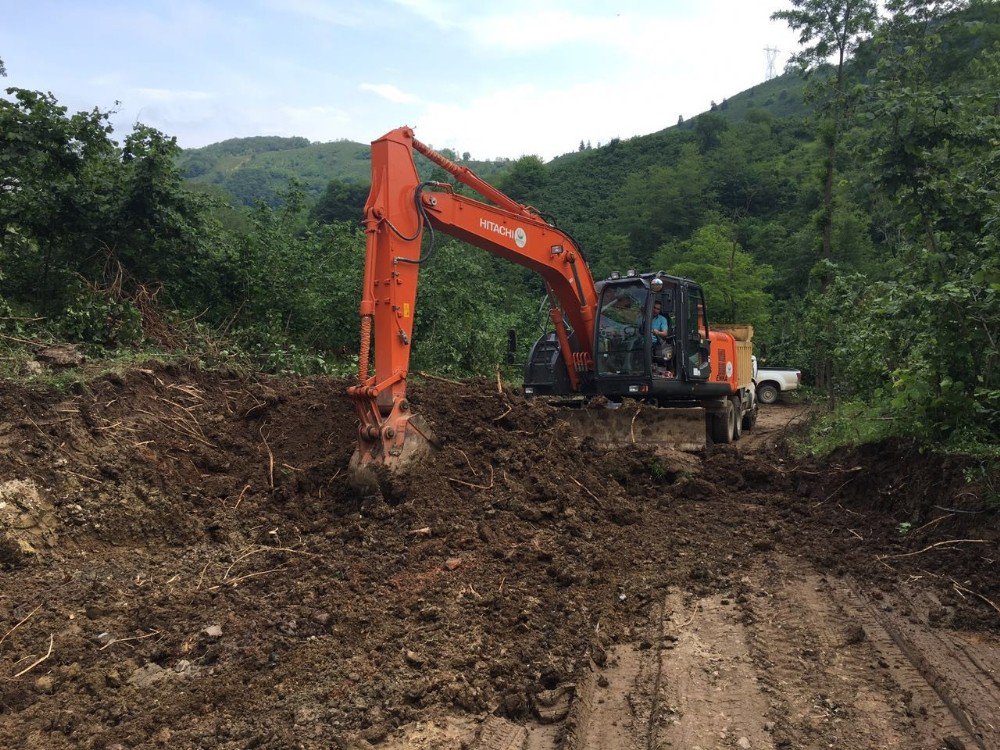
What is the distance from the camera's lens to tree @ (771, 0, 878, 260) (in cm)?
2088

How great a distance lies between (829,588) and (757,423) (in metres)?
13.7

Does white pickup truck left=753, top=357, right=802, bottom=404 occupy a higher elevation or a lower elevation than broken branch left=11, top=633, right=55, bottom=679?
higher

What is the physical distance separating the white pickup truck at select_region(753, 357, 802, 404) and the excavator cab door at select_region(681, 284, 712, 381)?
14378 millimetres

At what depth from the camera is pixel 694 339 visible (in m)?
11.3

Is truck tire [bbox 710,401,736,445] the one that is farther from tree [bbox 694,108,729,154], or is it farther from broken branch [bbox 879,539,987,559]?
tree [bbox 694,108,729,154]

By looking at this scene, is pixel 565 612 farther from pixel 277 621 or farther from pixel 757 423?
pixel 757 423

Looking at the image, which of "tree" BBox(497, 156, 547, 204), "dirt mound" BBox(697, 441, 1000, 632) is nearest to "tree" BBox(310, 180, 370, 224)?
"tree" BBox(497, 156, 547, 204)

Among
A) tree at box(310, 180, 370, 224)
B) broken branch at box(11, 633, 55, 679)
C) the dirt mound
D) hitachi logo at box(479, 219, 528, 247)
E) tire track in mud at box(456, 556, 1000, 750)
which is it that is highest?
tree at box(310, 180, 370, 224)

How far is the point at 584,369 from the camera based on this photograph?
1130cm

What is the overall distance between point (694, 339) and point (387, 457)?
6.13 m

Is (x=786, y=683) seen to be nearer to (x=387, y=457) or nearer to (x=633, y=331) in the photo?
(x=387, y=457)

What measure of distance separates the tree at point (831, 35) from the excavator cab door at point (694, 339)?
11424mm

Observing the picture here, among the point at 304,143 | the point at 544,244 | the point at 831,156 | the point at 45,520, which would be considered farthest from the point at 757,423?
the point at 304,143

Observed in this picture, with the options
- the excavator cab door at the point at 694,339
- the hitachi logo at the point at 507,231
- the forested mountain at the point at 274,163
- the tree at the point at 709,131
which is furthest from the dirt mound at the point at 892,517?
the forested mountain at the point at 274,163
